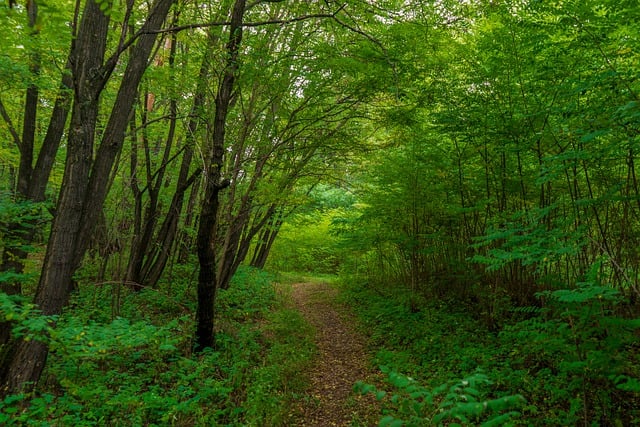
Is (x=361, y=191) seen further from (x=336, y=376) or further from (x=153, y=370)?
(x=153, y=370)

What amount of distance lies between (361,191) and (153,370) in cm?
584

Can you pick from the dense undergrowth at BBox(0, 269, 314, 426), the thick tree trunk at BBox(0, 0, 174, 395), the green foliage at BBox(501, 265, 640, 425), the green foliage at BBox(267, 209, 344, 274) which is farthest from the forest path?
the thick tree trunk at BBox(0, 0, 174, 395)

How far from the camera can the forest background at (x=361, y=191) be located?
3611 millimetres

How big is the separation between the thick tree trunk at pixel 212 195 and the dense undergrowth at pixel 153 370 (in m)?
0.34

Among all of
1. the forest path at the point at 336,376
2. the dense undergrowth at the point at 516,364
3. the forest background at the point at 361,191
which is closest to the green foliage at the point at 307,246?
the forest path at the point at 336,376

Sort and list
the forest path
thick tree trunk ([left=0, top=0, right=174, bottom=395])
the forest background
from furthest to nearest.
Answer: the forest path
thick tree trunk ([left=0, top=0, right=174, bottom=395])
the forest background

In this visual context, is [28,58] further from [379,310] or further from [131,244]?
[379,310]

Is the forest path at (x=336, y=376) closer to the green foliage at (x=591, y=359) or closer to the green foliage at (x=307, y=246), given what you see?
the green foliage at (x=591, y=359)

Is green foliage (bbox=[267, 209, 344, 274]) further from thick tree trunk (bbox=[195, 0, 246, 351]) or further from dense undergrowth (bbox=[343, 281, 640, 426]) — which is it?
thick tree trunk (bbox=[195, 0, 246, 351])

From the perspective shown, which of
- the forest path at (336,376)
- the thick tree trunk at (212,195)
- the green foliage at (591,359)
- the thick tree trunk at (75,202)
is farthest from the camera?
the thick tree trunk at (212,195)

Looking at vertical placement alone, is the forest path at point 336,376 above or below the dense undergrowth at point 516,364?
below

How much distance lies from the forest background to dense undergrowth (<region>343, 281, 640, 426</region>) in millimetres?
40

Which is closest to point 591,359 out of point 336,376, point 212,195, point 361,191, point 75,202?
point 336,376

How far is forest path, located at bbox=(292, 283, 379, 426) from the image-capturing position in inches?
173
